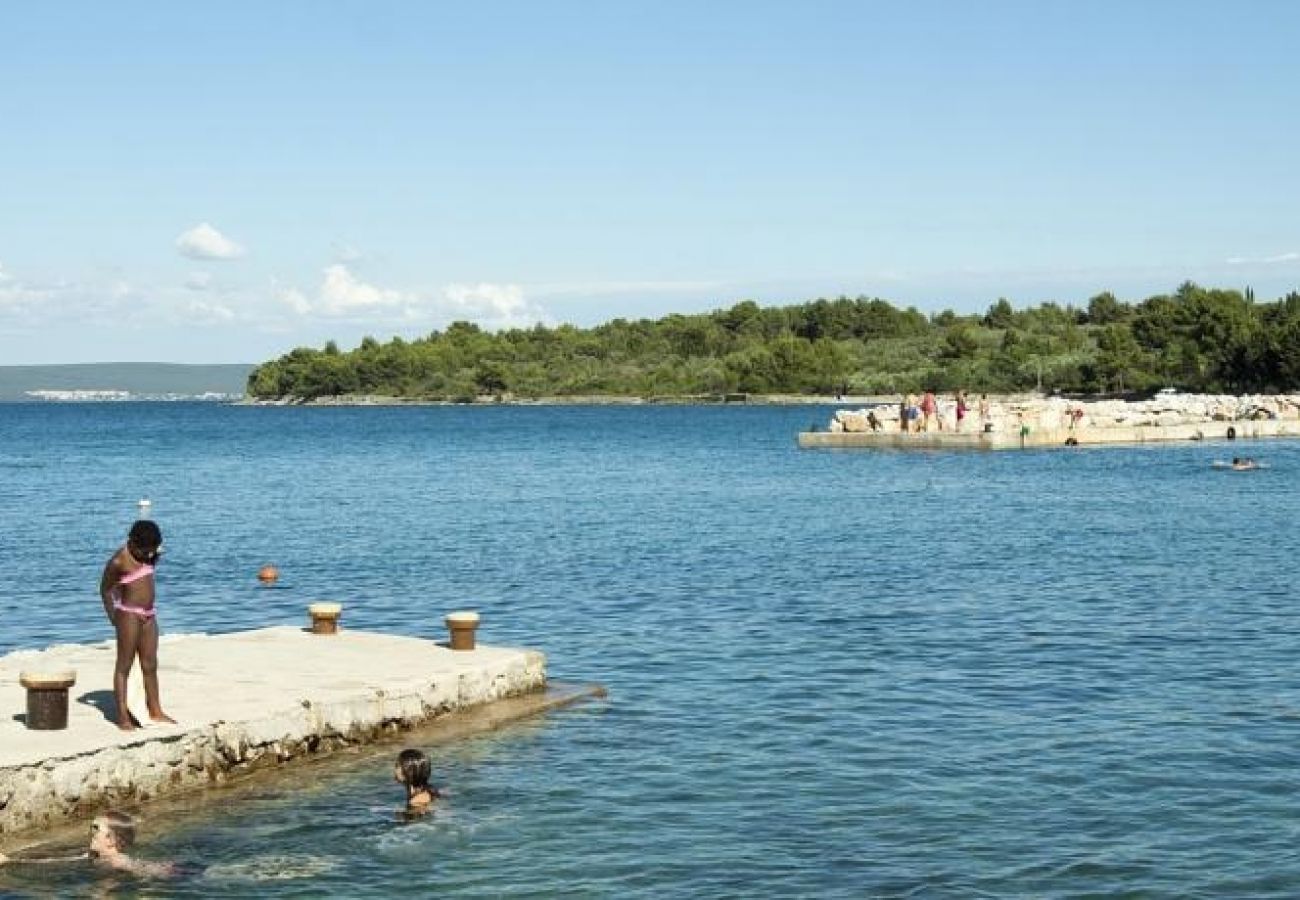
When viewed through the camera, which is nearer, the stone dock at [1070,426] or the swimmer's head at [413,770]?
the swimmer's head at [413,770]

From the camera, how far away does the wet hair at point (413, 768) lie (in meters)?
13.2

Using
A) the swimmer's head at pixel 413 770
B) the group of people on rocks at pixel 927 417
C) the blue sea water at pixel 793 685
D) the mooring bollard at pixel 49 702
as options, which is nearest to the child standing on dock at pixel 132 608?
the mooring bollard at pixel 49 702

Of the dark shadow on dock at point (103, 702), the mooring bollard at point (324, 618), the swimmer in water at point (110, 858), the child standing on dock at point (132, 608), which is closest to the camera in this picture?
the swimmer in water at point (110, 858)

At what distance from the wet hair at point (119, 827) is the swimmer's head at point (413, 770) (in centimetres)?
210

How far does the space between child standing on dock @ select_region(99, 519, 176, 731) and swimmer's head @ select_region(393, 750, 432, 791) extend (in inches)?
90.9

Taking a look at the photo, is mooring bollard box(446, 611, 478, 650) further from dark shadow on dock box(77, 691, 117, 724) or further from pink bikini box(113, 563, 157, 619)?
pink bikini box(113, 563, 157, 619)

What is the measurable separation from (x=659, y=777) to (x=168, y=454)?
90.6 meters

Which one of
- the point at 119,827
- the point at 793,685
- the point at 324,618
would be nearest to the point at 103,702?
the point at 119,827

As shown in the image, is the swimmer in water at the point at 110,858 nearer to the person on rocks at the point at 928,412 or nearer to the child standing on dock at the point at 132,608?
the child standing on dock at the point at 132,608

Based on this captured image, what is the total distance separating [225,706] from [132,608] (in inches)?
67.2

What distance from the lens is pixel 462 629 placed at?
59.5 feet

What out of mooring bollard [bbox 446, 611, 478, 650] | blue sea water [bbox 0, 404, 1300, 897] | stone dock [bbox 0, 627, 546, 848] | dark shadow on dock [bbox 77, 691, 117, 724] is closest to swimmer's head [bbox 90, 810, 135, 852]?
blue sea water [bbox 0, 404, 1300, 897]

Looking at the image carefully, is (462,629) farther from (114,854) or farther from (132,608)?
(114,854)

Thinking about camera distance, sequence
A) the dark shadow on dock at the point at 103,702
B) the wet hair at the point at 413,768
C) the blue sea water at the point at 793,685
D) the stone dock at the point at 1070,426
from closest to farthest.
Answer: the blue sea water at the point at 793,685 → the wet hair at the point at 413,768 → the dark shadow on dock at the point at 103,702 → the stone dock at the point at 1070,426
